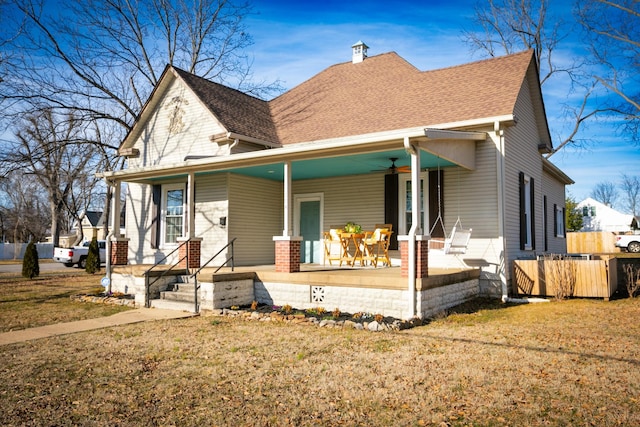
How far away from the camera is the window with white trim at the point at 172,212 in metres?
13.4

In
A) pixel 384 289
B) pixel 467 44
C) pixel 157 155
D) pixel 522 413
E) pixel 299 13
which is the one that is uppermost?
pixel 467 44

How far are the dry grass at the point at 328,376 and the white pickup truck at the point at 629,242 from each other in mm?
27551

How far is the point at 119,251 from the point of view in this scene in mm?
12594

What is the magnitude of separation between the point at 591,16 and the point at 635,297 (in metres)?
12.4

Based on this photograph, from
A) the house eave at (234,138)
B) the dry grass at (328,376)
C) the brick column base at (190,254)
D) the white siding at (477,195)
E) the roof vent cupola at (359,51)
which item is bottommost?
the dry grass at (328,376)

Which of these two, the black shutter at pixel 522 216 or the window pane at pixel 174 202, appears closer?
the black shutter at pixel 522 216

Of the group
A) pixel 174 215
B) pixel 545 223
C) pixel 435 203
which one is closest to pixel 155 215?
pixel 174 215

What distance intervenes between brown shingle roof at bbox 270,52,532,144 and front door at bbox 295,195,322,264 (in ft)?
5.76

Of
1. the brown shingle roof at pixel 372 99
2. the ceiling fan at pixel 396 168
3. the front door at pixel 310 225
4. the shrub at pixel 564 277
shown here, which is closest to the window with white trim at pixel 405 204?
the ceiling fan at pixel 396 168

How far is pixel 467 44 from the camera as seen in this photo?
2556 cm

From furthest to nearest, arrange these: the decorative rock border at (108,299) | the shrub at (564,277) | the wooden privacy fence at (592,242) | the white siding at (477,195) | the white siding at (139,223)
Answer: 1. the wooden privacy fence at (592,242)
2. the white siding at (139,223)
3. the white siding at (477,195)
4. the decorative rock border at (108,299)
5. the shrub at (564,277)

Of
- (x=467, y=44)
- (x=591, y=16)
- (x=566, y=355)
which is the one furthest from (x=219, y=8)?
(x=566, y=355)

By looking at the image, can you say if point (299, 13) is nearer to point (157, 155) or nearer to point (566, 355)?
point (157, 155)

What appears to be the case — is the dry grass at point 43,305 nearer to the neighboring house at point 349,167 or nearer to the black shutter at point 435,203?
the neighboring house at point 349,167
